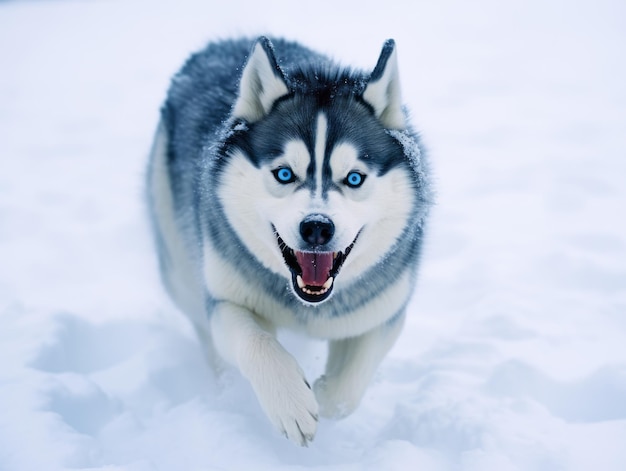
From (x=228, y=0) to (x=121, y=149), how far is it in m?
7.06

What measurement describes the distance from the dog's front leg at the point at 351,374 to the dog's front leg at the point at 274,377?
41cm

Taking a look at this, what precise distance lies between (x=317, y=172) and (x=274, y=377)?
33.5 inches

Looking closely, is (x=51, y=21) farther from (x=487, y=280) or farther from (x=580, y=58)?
(x=487, y=280)

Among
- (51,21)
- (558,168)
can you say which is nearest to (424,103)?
(558,168)

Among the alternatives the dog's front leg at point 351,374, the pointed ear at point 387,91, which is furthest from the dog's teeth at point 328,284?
the pointed ear at point 387,91

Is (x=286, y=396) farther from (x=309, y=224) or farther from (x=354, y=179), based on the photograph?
(x=354, y=179)

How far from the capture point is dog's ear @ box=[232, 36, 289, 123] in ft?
9.18

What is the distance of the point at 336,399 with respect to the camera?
3070mm

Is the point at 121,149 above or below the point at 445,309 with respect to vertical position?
above

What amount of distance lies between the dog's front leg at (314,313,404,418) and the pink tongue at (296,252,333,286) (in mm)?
626

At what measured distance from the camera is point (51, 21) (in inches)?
480

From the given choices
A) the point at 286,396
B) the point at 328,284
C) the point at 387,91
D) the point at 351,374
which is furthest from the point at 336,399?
the point at 387,91

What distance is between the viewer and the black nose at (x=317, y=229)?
2.42 metres

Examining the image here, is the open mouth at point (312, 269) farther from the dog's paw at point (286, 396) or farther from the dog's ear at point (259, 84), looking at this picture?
the dog's ear at point (259, 84)
